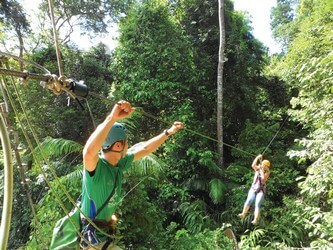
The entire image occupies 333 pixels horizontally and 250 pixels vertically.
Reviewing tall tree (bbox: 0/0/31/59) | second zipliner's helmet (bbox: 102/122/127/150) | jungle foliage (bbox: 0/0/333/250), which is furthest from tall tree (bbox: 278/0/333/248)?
tall tree (bbox: 0/0/31/59)

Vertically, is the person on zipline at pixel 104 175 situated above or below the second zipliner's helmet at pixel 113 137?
below

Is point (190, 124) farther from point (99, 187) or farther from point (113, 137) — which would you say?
point (99, 187)

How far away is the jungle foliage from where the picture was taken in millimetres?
5352

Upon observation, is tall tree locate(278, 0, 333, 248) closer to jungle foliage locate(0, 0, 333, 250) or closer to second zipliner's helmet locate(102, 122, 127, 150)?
jungle foliage locate(0, 0, 333, 250)

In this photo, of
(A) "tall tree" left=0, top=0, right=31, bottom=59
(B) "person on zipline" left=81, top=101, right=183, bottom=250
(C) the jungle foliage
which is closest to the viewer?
(B) "person on zipline" left=81, top=101, right=183, bottom=250

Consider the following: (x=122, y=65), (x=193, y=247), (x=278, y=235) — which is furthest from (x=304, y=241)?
(x=122, y=65)

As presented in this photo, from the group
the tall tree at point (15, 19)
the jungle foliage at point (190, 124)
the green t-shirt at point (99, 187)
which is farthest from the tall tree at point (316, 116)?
the tall tree at point (15, 19)

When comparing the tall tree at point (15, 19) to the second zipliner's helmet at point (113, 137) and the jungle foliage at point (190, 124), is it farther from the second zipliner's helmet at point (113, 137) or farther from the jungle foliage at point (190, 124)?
the second zipliner's helmet at point (113, 137)

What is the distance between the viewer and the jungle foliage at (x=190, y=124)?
535 centimetres

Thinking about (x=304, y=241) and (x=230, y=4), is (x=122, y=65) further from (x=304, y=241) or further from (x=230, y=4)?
(x=304, y=241)

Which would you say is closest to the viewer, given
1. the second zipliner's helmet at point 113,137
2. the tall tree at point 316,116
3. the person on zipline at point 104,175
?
the person on zipline at point 104,175

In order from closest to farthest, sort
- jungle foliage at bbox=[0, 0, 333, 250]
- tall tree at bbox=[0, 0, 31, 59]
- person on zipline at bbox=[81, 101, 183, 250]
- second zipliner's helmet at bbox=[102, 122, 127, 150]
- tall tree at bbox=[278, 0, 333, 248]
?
person on zipline at bbox=[81, 101, 183, 250] < second zipliner's helmet at bbox=[102, 122, 127, 150] < tall tree at bbox=[278, 0, 333, 248] < jungle foliage at bbox=[0, 0, 333, 250] < tall tree at bbox=[0, 0, 31, 59]

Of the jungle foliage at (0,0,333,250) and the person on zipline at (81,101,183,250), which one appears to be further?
the jungle foliage at (0,0,333,250)

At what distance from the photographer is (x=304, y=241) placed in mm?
6504
